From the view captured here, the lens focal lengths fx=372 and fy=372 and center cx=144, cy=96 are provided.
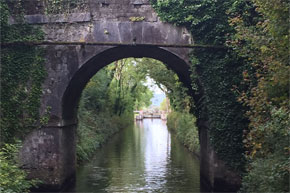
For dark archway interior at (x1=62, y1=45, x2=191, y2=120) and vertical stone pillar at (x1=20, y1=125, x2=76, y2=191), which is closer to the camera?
vertical stone pillar at (x1=20, y1=125, x2=76, y2=191)

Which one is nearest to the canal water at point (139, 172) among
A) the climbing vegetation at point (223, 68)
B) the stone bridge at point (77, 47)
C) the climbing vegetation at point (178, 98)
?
the climbing vegetation at point (178, 98)

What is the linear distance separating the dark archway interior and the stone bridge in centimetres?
7

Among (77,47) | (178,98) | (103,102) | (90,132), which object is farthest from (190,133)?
(77,47)

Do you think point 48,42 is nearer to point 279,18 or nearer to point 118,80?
point 279,18

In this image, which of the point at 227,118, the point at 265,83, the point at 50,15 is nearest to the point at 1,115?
the point at 50,15

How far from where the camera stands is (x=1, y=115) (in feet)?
33.8

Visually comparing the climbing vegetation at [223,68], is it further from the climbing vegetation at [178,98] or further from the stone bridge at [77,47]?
the climbing vegetation at [178,98]

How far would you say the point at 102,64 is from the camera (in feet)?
40.0

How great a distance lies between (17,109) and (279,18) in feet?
23.8

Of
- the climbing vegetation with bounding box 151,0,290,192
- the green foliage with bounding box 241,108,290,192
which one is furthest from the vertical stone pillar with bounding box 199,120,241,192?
the green foliage with bounding box 241,108,290,192

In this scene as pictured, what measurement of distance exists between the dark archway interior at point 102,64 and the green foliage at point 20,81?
0.88m

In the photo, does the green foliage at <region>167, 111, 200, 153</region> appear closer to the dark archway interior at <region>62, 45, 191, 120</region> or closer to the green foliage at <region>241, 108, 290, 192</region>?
the dark archway interior at <region>62, 45, 191, 120</region>

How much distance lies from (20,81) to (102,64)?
2815 millimetres

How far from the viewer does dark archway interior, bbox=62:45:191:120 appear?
10.6 meters
